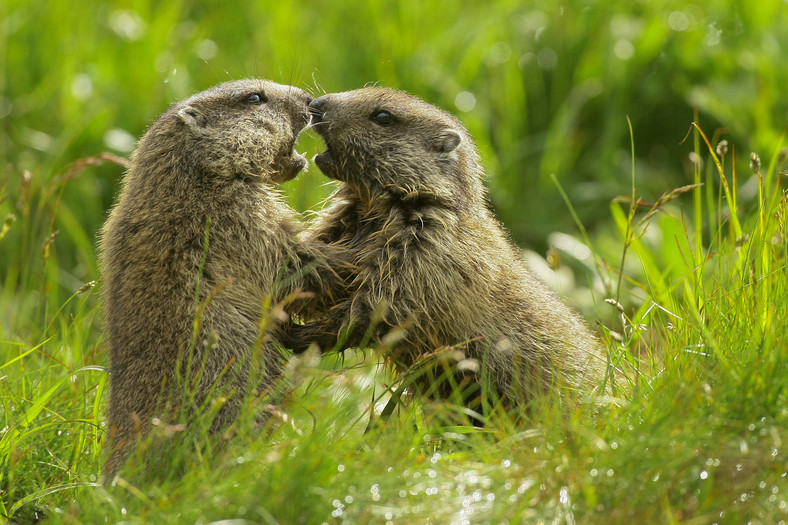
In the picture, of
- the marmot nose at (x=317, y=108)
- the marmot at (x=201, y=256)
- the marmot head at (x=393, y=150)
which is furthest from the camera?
the marmot nose at (x=317, y=108)

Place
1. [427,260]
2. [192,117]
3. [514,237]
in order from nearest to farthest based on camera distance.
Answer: [427,260] < [192,117] < [514,237]

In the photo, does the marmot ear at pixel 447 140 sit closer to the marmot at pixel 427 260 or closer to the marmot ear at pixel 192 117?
the marmot at pixel 427 260

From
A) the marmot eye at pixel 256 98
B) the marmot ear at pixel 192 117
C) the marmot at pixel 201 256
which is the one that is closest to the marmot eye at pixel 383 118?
the marmot at pixel 201 256

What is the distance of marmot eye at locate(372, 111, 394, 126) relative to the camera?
4785 mm

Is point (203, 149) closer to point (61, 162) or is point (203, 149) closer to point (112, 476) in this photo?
point (112, 476)

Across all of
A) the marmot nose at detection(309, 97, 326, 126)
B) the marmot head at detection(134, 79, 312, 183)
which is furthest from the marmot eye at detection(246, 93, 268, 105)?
the marmot nose at detection(309, 97, 326, 126)

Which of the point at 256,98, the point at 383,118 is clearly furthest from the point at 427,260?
the point at 256,98

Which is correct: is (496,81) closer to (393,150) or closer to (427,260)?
(393,150)

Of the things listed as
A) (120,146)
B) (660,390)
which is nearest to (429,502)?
(660,390)

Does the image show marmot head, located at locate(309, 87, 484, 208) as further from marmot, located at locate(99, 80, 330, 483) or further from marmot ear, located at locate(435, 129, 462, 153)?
marmot, located at locate(99, 80, 330, 483)

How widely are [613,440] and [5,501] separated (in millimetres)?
2453

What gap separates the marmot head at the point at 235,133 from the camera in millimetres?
4348

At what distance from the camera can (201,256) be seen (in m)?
4.04

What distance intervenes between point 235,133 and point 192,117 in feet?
0.71
